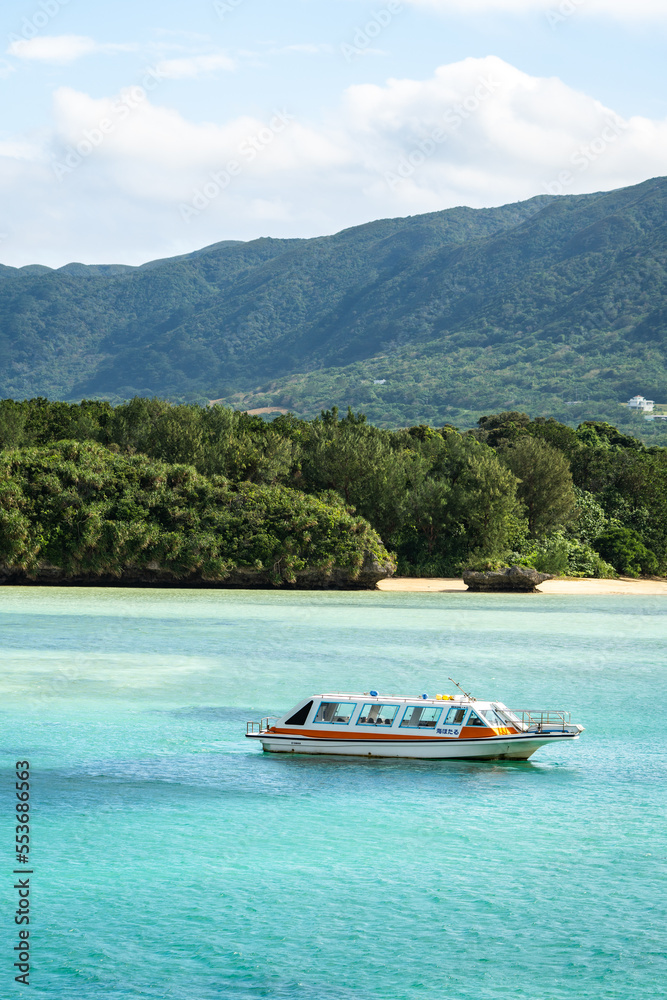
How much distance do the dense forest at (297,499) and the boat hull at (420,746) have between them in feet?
→ 158

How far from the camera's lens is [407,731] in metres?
25.1

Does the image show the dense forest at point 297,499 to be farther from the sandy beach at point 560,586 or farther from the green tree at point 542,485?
the sandy beach at point 560,586

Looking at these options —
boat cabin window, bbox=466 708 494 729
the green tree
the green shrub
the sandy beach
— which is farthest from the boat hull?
the green shrub

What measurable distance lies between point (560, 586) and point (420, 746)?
57367 millimetres

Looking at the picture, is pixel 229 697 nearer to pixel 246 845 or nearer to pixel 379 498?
pixel 246 845

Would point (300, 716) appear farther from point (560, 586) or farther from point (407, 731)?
point (560, 586)

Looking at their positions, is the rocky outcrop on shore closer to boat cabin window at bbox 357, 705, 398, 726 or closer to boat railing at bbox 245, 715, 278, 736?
boat railing at bbox 245, 715, 278, 736

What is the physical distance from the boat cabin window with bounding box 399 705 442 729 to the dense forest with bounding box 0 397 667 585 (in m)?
48.3

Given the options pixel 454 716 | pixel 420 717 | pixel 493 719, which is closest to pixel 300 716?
pixel 420 717

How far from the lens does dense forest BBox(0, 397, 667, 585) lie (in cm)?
7300

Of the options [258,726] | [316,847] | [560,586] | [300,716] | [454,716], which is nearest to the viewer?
[316,847]

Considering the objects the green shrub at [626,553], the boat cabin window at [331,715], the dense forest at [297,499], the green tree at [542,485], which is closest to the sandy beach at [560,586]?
the dense forest at [297,499]

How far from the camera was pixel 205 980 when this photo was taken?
13.9 meters

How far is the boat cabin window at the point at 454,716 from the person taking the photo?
25016mm
